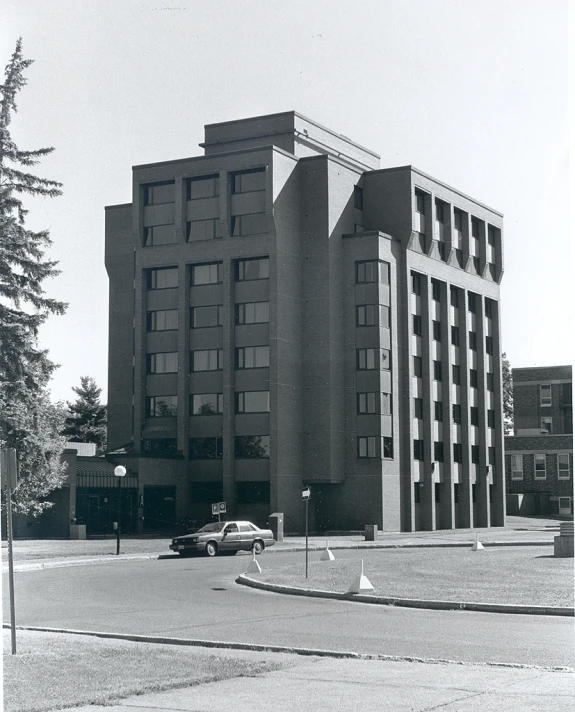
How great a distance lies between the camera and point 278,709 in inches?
411

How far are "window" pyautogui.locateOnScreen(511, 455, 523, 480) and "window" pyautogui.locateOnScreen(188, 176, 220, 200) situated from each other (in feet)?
111

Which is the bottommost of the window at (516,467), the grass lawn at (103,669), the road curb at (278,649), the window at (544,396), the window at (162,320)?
the road curb at (278,649)

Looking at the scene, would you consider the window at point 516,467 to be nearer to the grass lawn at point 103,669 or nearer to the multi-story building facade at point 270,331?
the multi-story building facade at point 270,331

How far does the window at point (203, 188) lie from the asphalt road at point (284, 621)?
37654mm

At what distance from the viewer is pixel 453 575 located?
25875 millimetres

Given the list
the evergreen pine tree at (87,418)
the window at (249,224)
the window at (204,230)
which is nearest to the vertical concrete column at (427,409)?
the window at (249,224)

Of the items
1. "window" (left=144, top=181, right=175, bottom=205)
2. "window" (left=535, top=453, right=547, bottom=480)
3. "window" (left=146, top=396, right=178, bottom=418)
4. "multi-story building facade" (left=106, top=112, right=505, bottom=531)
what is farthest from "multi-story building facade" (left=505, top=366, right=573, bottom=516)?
"window" (left=144, top=181, right=175, bottom=205)

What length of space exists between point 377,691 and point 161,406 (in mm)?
51813

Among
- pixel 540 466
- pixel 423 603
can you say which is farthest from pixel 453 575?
pixel 540 466

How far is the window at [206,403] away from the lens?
Answer: 6131cm

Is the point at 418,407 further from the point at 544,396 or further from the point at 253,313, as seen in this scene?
the point at 544,396

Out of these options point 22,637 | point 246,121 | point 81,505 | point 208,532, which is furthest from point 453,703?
point 246,121

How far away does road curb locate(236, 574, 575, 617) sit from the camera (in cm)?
1823

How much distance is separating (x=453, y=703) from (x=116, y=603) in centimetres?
1126
